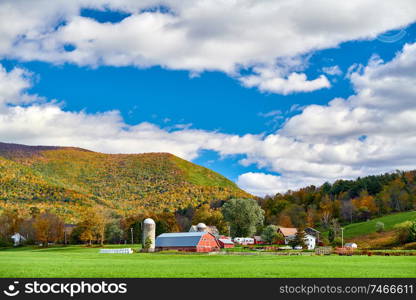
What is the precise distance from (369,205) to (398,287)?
132 m

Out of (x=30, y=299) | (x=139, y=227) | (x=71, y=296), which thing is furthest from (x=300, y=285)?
(x=139, y=227)

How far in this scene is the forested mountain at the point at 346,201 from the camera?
146 m

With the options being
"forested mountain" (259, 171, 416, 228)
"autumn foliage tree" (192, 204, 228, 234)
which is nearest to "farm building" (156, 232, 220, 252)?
"autumn foliage tree" (192, 204, 228, 234)

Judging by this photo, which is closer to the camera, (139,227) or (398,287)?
(398,287)

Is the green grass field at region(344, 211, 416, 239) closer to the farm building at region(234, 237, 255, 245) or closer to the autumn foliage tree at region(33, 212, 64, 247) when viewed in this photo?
the farm building at region(234, 237, 255, 245)

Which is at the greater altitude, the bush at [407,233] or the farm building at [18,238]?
the bush at [407,233]

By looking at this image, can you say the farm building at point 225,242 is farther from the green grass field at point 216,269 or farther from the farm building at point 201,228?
the green grass field at point 216,269

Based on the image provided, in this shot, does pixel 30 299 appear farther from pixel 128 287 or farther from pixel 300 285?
pixel 300 285

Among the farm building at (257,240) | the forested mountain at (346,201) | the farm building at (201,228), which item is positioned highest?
the forested mountain at (346,201)

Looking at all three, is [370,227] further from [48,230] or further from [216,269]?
[216,269]

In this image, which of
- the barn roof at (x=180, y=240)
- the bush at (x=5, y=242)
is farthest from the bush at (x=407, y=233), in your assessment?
the bush at (x=5, y=242)

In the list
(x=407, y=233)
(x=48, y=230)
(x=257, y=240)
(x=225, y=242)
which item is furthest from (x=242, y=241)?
(x=48, y=230)

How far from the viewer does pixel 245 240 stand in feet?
430

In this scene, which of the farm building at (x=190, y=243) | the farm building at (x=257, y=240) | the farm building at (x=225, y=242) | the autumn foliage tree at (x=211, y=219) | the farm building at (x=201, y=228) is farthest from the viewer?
the autumn foliage tree at (x=211, y=219)
